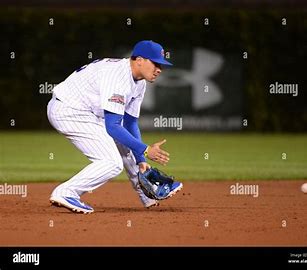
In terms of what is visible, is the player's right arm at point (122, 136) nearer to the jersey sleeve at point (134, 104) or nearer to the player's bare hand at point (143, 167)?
the player's bare hand at point (143, 167)

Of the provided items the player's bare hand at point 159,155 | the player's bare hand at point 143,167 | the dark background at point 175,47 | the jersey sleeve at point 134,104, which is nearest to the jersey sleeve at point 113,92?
the player's bare hand at point 159,155

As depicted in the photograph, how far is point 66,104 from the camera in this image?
33.0ft

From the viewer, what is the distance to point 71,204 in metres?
9.91

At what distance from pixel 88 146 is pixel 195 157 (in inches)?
321

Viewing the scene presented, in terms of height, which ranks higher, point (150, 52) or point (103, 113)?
point (150, 52)

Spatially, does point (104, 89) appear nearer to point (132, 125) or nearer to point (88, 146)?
point (88, 146)

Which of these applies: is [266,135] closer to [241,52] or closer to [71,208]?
[241,52]

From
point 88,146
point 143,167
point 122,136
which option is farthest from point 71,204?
point 122,136

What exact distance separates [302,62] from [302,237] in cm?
1424

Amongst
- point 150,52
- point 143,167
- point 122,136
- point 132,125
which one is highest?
point 150,52

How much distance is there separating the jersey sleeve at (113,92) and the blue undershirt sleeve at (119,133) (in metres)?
0.07

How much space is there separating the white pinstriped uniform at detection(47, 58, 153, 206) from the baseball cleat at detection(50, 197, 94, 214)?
0.05 m

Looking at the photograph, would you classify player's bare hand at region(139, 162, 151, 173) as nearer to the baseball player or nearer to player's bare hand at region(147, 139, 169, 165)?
the baseball player

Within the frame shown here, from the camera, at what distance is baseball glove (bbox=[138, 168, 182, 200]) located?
10195mm
